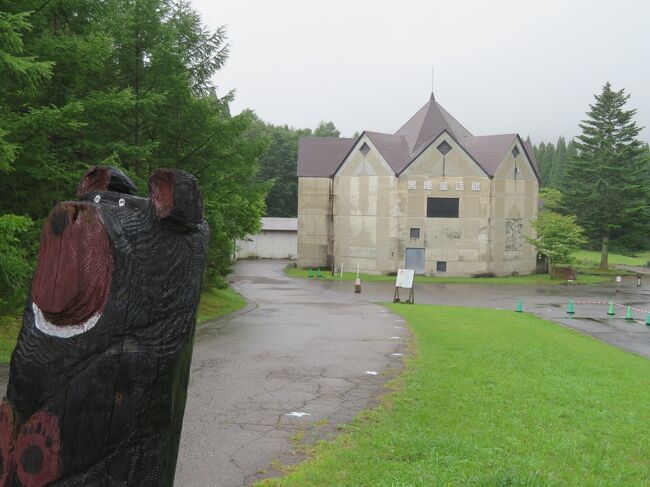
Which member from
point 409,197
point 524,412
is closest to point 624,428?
point 524,412

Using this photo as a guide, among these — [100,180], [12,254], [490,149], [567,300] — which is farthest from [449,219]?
[100,180]

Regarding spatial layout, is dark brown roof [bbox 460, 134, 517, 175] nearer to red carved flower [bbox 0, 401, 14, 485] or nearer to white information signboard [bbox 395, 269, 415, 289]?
white information signboard [bbox 395, 269, 415, 289]

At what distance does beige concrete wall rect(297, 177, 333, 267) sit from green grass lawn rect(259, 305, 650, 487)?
32691 mm

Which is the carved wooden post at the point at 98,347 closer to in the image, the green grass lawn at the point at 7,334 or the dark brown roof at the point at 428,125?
the green grass lawn at the point at 7,334

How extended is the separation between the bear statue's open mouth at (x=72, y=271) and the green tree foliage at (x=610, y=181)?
53.2 meters

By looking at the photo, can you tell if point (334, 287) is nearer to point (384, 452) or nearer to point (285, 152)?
point (384, 452)

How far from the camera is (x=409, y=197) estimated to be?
40.8 m

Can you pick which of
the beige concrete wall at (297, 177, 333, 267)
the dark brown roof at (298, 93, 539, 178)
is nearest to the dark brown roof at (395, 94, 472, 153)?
the dark brown roof at (298, 93, 539, 178)

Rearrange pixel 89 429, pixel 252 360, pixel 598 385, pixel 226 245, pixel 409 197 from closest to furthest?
pixel 89 429 < pixel 598 385 < pixel 252 360 < pixel 226 245 < pixel 409 197

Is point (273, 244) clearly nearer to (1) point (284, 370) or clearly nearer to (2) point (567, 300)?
(2) point (567, 300)

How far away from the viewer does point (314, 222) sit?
44938mm

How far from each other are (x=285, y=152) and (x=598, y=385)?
198 ft

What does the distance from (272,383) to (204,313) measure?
8.94 m

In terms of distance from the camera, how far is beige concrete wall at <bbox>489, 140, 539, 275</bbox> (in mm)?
40906
